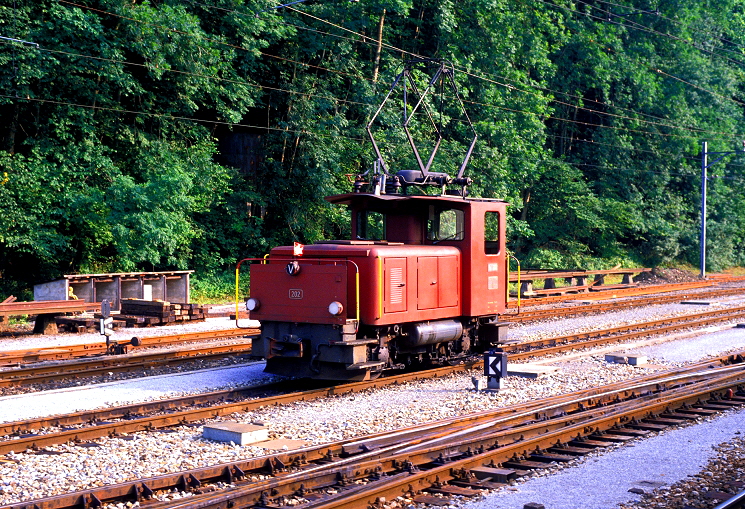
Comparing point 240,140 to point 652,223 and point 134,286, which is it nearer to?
point 134,286

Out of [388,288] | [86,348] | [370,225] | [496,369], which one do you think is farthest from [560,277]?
[388,288]

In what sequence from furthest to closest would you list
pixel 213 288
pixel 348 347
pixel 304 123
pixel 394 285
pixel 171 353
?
pixel 304 123
pixel 213 288
pixel 171 353
pixel 394 285
pixel 348 347

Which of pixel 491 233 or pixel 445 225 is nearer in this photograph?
pixel 445 225

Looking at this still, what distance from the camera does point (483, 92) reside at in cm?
3456

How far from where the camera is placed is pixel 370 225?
13219 mm

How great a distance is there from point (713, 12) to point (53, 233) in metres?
47.2

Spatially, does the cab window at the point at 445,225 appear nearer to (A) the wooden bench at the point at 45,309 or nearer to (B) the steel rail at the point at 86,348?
(B) the steel rail at the point at 86,348

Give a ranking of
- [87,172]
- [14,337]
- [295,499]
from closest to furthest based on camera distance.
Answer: [295,499] < [14,337] < [87,172]

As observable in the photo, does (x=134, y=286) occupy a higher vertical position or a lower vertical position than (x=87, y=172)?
lower

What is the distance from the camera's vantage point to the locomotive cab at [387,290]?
1158cm

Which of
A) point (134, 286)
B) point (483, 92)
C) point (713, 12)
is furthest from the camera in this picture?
point (713, 12)

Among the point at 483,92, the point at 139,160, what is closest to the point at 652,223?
the point at 483,92

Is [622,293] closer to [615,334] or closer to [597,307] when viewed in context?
[597,307]

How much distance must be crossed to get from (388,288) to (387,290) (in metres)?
0.03
